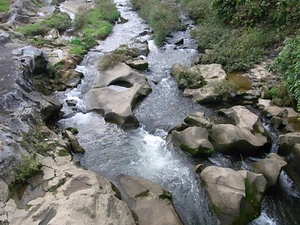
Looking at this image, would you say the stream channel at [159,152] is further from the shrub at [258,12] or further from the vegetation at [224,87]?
the shrub at [258,12]

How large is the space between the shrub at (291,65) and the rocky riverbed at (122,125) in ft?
4.21

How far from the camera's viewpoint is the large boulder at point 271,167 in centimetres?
934

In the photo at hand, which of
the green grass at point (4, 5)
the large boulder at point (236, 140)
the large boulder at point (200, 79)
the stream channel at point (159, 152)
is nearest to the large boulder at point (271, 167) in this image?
the stream channel at point (159, 152)

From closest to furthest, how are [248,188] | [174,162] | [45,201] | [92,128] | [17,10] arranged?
[45,201] → [248,188] → [174,162] → [92,128] → [17,10]

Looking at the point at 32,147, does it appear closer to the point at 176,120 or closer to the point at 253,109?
the point at 176,120

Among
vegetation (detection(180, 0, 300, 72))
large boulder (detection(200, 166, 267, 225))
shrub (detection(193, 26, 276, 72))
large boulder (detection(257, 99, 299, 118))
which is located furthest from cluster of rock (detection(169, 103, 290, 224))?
vegetation (detection(180, 0, 300, 72))

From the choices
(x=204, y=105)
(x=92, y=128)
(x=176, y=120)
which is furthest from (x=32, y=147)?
(x=204, y=105)

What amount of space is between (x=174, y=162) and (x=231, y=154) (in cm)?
195

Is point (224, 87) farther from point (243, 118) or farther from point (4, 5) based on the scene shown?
point (4, 5)

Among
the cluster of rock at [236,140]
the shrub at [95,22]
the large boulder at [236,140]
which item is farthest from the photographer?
the shrub at [95,22]

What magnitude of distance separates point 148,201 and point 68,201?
2126 millimetres

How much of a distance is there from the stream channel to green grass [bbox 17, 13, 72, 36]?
6181 mm

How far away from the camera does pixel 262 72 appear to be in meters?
15.2

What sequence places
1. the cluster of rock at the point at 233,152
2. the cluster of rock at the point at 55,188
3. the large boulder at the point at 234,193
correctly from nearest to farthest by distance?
the cluster of rock at the point at 55,188 < the large boulder at the point at 234,193 < the cluster of rock at the point at 233,152
